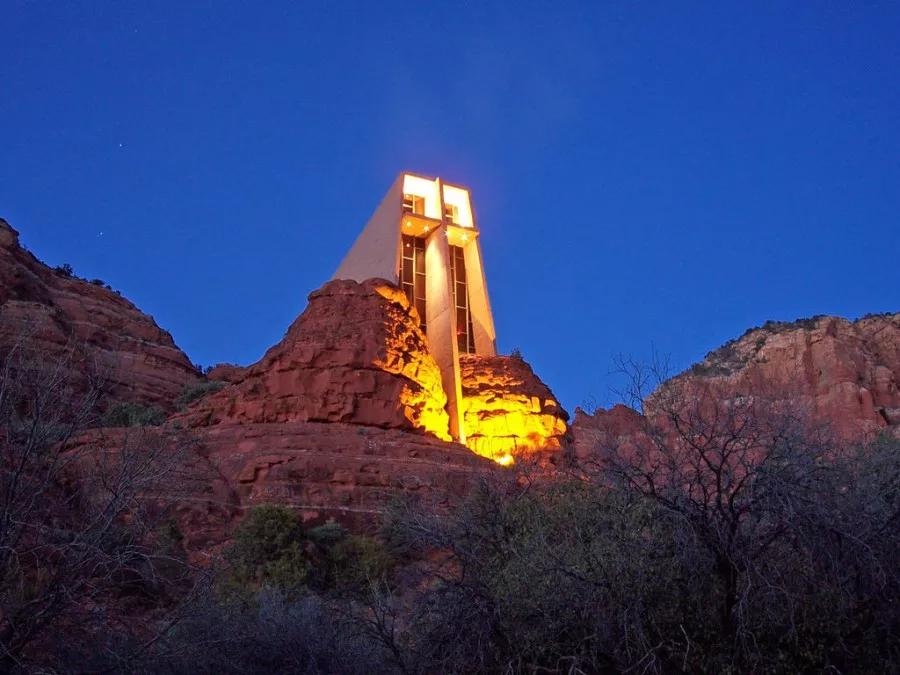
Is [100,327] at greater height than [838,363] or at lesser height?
greater

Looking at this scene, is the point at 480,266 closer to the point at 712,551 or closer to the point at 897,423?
the point at 897,423

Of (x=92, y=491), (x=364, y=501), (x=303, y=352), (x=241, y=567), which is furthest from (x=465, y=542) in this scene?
(x=303, y=352)

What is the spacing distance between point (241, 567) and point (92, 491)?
8758 millimetres

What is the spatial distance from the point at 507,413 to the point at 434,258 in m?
9.99

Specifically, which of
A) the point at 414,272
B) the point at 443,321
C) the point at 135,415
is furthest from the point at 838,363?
the point at 135,415

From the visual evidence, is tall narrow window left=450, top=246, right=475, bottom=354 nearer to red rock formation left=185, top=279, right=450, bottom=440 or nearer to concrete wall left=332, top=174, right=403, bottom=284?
concrete wall left=332, top=174, right=403, bottom=284

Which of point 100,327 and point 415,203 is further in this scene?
point 415,203

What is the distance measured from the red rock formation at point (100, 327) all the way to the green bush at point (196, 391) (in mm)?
734

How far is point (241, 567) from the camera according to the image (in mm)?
16750

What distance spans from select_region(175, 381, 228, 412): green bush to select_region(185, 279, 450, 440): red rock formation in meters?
6.49

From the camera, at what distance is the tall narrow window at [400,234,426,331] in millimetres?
39250

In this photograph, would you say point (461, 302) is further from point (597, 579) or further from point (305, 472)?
point (597, 579)

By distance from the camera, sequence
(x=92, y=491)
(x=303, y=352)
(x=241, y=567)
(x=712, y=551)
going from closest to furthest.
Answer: (x=712, y=551), (x=92, y=491), (x=241, y=567), (x=303, y=352)

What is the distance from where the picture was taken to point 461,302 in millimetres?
40812
